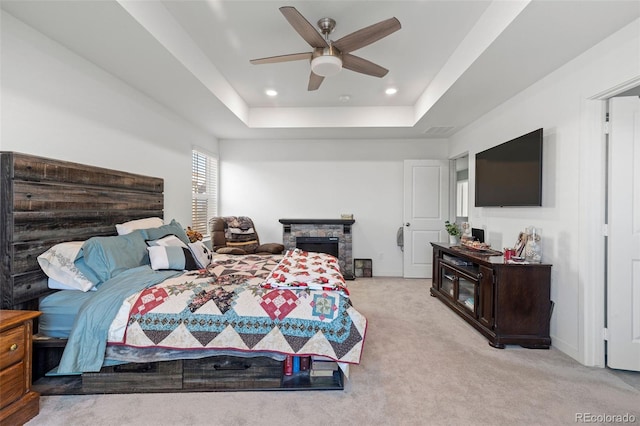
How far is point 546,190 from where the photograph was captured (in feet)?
8.94

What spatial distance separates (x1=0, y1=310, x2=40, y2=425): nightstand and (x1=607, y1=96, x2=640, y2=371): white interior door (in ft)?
13.3

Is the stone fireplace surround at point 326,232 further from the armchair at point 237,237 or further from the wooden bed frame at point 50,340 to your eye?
the wooden bed frame at point 50,340

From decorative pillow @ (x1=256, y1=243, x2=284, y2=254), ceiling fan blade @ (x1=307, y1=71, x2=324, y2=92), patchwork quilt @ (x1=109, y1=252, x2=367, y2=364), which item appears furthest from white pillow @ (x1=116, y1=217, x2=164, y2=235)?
ceiling fan blade @ (x1=307, y1=71, x2=324, y2=92)

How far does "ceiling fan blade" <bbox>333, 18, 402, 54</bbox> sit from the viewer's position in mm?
1920

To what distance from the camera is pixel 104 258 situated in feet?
6.88

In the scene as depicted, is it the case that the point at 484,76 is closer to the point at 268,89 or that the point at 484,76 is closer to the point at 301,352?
the point at 268,89

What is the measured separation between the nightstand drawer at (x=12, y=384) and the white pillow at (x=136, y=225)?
4.01 feet

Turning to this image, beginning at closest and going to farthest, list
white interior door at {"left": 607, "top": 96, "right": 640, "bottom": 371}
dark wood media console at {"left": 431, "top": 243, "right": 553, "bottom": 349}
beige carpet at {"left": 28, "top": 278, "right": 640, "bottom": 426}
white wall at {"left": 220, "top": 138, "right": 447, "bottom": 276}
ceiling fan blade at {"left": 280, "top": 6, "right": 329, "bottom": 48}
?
1. beige carpet at {"left": 28, "top": 278, "right": 640, "bottom": 426}
2. ceiling fan blade at {"left": 280, "top": 6, "right": 329, "bottom": 48}
3. white interior door at {"left": 607, "top": 96, "right": 640, "bottom": 371}
4. dark wood media console at {"left": 431, "top": 243, "right": 553, "bottom": 349}
5. white wall at {"left": 220, "top": 138, "right": 447, "bottom": 276}

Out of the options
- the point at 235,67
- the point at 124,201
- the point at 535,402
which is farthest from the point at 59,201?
the point at 535,402

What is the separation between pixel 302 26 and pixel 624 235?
9.64 ft

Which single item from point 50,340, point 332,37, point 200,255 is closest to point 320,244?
point 200,255

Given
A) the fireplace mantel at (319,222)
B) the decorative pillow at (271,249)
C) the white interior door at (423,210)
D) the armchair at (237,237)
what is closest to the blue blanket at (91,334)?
the armchair at (237,237)

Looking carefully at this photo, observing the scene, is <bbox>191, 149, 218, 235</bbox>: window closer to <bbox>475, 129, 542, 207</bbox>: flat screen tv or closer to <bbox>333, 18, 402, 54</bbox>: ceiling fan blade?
<bbox>333, 18, 402, 54</bbox>: ceiling fan blade

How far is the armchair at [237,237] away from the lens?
4.37m
